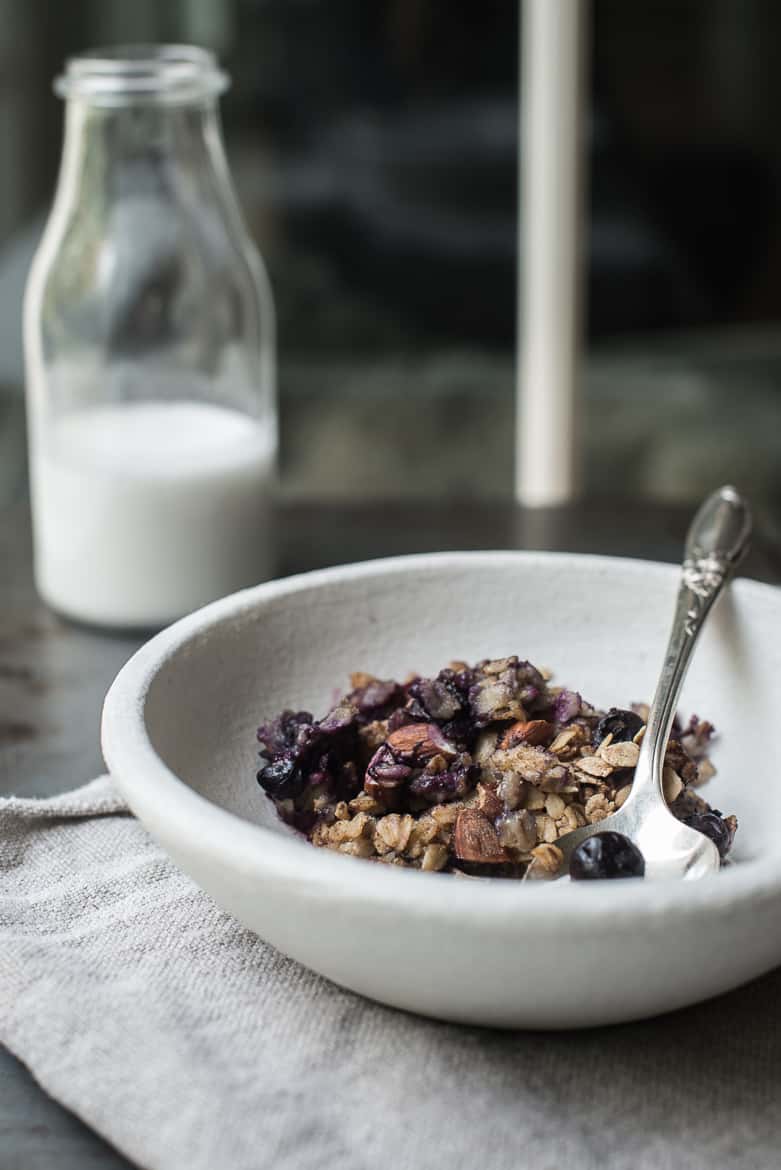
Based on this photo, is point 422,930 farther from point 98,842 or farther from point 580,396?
point 580,396

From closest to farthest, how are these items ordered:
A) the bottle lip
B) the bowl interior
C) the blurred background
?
the bowl interior
the bottle lip
the blurred background

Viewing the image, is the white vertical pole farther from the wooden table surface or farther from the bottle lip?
the bottle lip

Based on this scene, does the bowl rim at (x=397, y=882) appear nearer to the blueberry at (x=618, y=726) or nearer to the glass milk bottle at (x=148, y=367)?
the blueberry at (x=618, y=726)

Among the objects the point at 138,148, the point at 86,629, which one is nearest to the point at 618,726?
the point at 86,629

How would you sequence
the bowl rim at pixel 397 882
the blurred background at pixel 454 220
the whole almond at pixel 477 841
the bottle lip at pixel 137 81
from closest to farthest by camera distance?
the bowl rim at pixel 397 882, the whole almond at pixel 477 841, the bottle lip at pixel 137 81, the blurred background at pixel 454 220

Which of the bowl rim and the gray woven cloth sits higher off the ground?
the bowl rim

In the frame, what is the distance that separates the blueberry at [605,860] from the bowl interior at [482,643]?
0.15 meters

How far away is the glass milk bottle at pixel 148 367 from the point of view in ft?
3.86

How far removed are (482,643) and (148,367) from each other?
1.65 ft

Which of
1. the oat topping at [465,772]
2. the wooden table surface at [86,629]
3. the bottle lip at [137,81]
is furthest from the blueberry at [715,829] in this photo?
the bottle lip at [137,81]

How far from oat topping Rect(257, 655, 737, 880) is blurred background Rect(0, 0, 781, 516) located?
1265 millimetres

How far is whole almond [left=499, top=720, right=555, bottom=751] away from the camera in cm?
71

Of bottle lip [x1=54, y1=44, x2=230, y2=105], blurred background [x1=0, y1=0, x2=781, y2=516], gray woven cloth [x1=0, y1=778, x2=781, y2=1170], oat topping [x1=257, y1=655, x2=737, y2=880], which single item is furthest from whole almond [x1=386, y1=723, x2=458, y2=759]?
blurred background [x1=0, y1=0, x2=781, y2=516]

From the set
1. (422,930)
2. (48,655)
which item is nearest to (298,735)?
(422,930)
